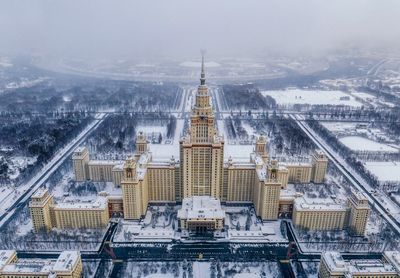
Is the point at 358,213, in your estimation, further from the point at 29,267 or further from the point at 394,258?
the point at 29,267

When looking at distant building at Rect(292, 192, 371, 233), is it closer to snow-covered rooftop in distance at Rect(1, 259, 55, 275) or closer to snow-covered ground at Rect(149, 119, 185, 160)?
snow-covered ground at Rect(149, 119, 185, 160)

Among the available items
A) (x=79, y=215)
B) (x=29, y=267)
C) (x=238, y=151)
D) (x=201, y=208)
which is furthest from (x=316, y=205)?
(x=29, y=267)

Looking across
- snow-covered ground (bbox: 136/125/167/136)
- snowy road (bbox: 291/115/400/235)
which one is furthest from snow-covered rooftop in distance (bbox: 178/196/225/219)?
snow-covered ground (bbox: 136/125/167/136)

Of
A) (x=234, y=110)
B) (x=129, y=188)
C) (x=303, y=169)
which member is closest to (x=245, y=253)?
(x=129, y=188)

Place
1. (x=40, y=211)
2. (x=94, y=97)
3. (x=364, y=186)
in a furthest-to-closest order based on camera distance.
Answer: (x=94, y=97) < (x=364, y=186) < (x=40, y=211)

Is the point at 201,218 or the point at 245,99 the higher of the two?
the point at 245,99

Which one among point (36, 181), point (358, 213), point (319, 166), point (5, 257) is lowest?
point (36, 181)

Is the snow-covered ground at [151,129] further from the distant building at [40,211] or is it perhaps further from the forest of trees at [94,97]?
the distant building at [40,211]
